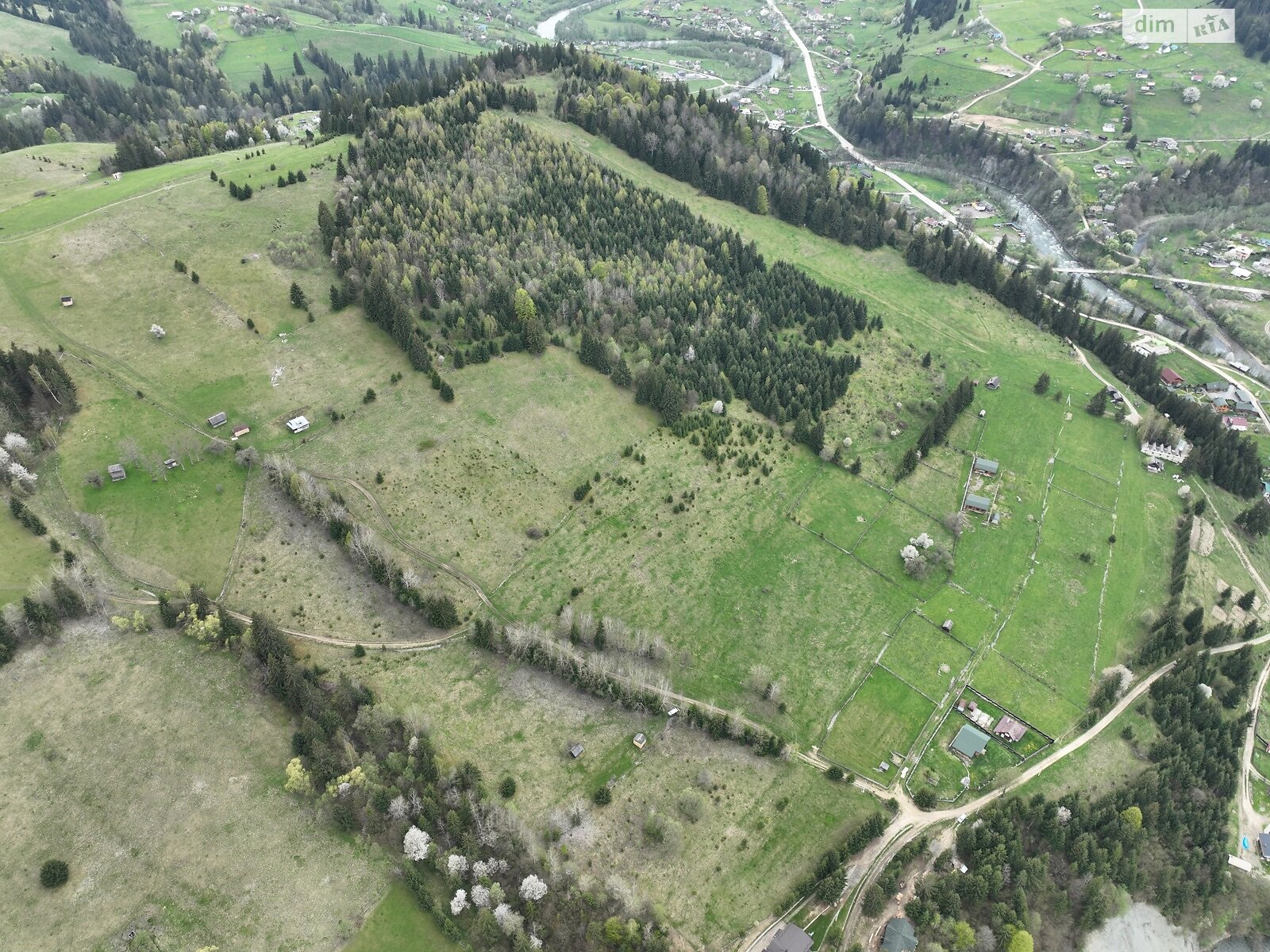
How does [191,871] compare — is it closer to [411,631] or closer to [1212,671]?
[411,631]

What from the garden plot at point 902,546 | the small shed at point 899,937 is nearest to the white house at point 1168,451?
the garden plot at point 902,546

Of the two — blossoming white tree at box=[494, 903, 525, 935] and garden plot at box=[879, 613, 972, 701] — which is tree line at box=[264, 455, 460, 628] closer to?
blossoming white tree at box=[494, 903, 525, 935]

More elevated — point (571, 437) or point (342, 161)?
point (342, 161)

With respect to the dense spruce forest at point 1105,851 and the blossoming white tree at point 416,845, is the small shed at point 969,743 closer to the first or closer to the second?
the dense spruce forest at point 1105,851

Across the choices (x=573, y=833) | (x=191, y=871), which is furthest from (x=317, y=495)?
(x=573, y=833)

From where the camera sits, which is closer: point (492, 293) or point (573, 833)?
point (573, 833)

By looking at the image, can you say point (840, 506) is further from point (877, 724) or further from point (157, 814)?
point (157, 814)

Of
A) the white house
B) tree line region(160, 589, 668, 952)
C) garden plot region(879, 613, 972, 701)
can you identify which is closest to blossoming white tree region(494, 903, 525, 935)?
tree line region(160, 589, 668, 952)

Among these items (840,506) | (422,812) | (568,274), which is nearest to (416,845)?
(422,812)
